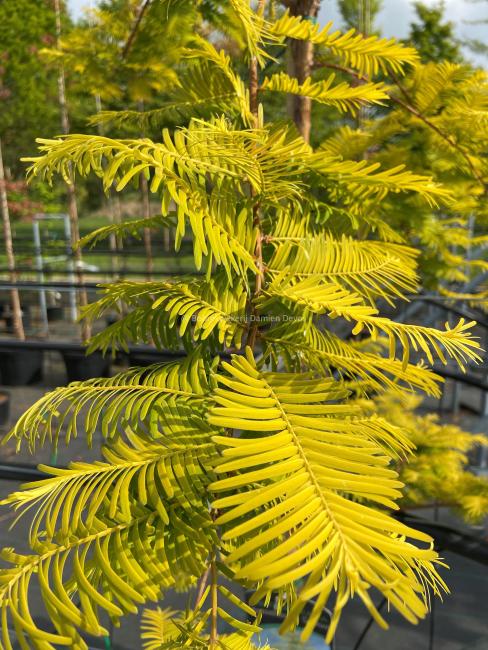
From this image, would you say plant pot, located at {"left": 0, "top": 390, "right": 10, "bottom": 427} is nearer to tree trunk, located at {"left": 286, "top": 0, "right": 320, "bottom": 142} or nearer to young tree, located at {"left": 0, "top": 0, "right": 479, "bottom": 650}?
tree trunk, located at {"left": 286, "top": 0, "right": 320, "bottom": 142}

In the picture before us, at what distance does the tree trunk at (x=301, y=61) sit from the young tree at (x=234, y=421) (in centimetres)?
57

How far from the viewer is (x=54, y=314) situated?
9.20 meters

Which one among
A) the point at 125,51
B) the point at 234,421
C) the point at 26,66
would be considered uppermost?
the point at 26,66

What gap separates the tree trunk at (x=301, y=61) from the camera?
4.84ft

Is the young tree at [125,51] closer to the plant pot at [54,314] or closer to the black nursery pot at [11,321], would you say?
the black nursery pot at [11,321]

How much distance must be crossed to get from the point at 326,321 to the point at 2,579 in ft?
8.63

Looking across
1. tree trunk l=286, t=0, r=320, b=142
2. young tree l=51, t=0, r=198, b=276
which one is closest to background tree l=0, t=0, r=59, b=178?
young tree l=51, t=0, r=198, b=276

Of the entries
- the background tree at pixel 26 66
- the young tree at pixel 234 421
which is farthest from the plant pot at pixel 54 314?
the young tree at pixel 234 421

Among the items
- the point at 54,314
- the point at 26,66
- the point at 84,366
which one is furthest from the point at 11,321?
the point at 26,66

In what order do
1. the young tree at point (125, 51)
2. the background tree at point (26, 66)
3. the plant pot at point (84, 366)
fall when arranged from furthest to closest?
the plant pot at point (84, 366), the background tree at point (26, 66), the young tree at point (125, 51)

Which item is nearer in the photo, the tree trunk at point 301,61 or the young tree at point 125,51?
the tree trunk at point 301,61

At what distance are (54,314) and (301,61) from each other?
27.8 ft

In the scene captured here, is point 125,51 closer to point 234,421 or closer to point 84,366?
point 234,421

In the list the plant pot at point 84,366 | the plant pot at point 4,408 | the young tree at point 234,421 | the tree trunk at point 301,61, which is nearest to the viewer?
the young tree at point 234,421
